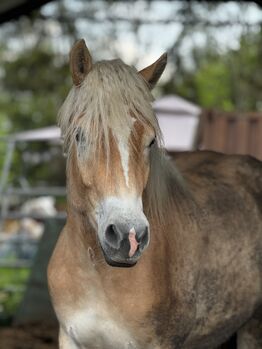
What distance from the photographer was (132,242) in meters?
3.82

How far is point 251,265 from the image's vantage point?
18.0ft

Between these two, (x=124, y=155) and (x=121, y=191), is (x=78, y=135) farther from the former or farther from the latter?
(x=121, y=191)

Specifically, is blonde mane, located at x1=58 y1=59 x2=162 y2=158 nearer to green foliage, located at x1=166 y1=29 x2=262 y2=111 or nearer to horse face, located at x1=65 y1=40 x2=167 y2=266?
horse face, located at x1=65 y1=40 x2=167 y2=266

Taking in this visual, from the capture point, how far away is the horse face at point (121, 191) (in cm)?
384

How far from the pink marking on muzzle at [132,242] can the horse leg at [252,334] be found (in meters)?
2.36

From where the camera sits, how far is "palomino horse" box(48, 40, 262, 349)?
4113 mm

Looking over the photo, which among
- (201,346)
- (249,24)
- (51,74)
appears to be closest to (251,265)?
(201,346)

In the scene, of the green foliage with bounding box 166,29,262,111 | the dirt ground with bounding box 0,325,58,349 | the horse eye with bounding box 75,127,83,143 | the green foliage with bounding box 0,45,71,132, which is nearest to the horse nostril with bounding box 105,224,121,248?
the horse eye with bounding box 75,127,83,143

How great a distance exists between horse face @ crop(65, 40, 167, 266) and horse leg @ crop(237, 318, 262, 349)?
2105 mm

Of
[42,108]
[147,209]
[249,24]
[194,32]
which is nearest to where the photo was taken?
[147,209]

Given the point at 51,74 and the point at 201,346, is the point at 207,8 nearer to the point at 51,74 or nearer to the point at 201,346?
the point at 201,346

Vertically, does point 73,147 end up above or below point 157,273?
→ above

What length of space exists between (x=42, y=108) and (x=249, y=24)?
27.9 metres

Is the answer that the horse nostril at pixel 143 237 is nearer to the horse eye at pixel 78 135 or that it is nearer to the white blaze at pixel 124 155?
the white blaze at pixel 124 155
